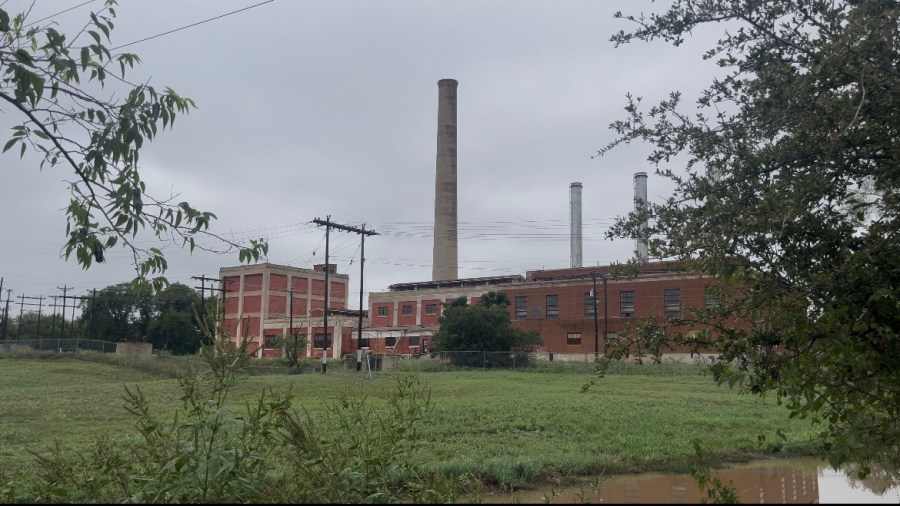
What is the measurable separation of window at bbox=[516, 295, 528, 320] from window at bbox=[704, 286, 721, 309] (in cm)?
6666

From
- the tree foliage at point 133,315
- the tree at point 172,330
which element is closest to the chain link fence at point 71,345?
the tree at point 172,330

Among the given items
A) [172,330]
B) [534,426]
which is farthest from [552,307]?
[534,426]

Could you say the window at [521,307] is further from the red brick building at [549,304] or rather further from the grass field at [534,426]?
the grass field at [534,426]

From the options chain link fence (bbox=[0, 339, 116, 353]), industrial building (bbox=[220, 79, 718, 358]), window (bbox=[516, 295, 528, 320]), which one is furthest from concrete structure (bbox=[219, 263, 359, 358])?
chain link fence (bbox=[0, 339, 116, 353])

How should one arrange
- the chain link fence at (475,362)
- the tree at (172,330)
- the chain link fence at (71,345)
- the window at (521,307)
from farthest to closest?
the tree at (172,330)
the window at (521,307)
the chain link fence at (71,345)
the chain link fence at (475,362)

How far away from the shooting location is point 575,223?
7894 centimetres

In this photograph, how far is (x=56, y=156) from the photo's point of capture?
5641mm

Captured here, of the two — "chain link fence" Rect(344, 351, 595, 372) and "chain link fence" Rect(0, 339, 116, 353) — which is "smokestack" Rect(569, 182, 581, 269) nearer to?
"chain link fence" Rect(344, 351, 595, 372)

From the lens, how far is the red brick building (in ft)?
206

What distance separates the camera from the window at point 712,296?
634 centimetres

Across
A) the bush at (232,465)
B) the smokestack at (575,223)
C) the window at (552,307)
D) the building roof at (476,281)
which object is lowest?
the bush at (232,465)

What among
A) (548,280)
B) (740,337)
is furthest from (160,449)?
(548,280)

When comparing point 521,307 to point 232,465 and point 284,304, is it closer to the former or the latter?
point 284,304

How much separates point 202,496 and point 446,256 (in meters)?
70.4
